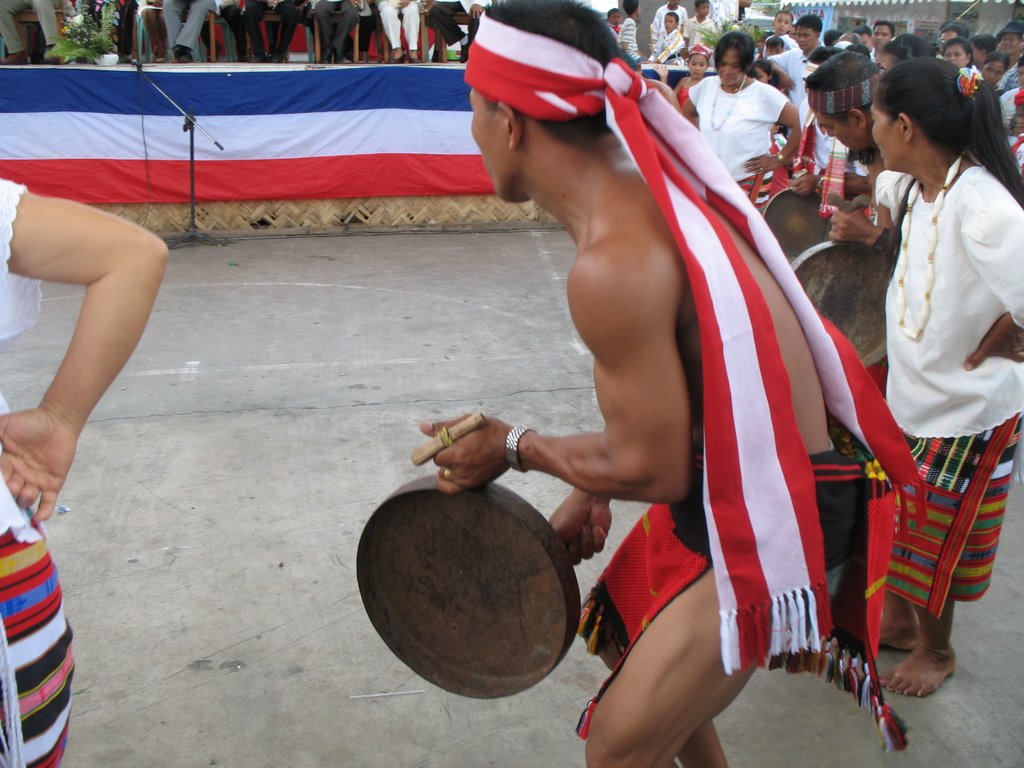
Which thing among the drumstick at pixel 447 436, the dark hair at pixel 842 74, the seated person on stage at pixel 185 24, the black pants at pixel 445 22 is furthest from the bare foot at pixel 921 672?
the seated person on stage at pixel 185 24

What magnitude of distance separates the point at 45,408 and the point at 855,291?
2.65 metres

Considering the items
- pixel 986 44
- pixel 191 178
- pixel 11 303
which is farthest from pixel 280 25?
pixel 11 303

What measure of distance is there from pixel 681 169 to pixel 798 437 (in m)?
0.51

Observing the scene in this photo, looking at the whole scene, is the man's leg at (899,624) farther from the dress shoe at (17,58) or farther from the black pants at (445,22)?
the dress shoe at (17,58)

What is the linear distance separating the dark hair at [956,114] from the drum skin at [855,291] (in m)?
0.78

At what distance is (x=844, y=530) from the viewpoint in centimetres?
188

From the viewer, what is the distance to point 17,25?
34.7ft

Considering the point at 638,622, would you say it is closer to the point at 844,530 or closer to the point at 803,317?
the point at 844,530

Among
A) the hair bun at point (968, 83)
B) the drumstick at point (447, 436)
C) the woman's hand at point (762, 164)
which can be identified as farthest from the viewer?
the woman's hand at point (762, 164)

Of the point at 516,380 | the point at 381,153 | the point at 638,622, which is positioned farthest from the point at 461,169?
the point at 638,622

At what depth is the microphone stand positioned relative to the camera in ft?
27.1

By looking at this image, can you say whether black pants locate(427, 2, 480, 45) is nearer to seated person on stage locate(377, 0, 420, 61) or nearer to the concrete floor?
seated person on stage locate(377, 0, 420, 61)

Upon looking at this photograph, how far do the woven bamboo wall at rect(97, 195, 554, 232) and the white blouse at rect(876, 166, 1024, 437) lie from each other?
6.03m

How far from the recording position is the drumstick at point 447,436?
185 centimetres
